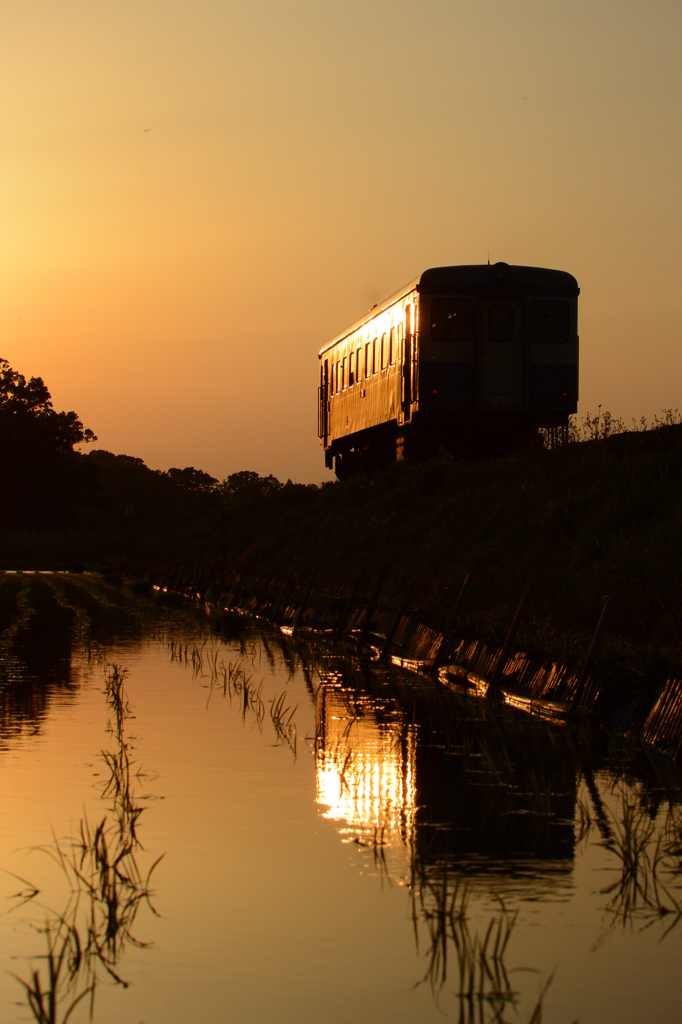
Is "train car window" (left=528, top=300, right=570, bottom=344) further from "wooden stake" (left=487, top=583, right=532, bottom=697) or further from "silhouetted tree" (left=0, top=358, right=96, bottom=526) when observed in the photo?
"silhouetted tree" (left=0, top=358, right=96, bottom=526)

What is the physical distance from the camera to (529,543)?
20.5 m

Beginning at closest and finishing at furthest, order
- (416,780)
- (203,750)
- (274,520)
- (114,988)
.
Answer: (114,988) < (416,780) < (203,750) < (274,520)

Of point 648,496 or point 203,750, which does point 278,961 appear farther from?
point 648,496

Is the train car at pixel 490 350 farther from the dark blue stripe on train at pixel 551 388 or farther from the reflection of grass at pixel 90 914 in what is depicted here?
the reflection of grass at pixel 90 914

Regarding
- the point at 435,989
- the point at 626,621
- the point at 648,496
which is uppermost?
the point at 648,496

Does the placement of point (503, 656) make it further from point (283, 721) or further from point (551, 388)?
point (551, 388)

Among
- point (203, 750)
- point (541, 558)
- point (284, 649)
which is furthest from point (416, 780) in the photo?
point (284, 649)

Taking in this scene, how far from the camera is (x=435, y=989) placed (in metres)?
5.35

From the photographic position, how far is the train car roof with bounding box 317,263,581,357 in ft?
91.6

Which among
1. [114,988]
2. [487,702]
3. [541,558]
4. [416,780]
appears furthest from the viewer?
[541,558]

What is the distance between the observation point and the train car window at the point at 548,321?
28141 mm

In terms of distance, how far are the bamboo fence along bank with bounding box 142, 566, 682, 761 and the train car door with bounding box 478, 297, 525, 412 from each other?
5303 mm

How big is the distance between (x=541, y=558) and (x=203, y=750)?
348 inches

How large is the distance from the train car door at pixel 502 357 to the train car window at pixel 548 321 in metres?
0.23
